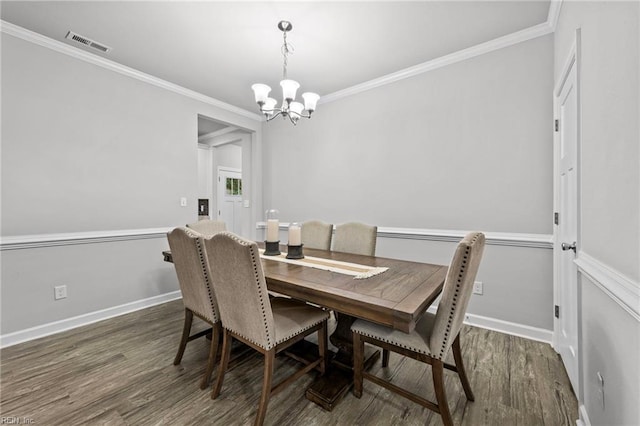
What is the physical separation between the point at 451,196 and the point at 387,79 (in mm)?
1509

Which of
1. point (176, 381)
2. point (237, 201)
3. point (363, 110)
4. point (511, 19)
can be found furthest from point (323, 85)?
point (237, 201)

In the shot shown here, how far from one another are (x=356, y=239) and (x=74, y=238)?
2.67 m

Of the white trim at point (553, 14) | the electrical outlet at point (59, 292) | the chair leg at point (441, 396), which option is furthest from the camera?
the electrical outlet at point (59, 292)

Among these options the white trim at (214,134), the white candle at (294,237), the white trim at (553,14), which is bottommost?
the white candle at (294,237)

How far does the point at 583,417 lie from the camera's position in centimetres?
133

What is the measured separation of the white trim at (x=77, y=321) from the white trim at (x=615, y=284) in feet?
12.2

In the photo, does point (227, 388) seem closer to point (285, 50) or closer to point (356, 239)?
point (356, 239)

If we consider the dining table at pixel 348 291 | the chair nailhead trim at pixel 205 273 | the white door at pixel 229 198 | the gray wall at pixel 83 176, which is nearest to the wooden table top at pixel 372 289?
the dining table at pixel 348 291

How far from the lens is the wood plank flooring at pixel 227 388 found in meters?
1.45

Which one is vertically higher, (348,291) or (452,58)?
(452,58)

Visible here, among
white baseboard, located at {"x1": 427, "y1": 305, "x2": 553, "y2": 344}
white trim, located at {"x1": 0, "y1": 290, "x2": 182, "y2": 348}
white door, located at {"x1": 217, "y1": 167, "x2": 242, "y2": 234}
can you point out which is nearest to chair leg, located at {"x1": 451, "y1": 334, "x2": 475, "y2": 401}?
white baseboard, located at {"x1": 427, "y1": 305, "x2": 553, "y2": 344}

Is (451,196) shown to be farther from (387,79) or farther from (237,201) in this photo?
(237,201)

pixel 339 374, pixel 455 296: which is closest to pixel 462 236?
pixel 455 296

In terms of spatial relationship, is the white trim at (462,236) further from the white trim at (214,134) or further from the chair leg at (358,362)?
the white trim at (214,134)
